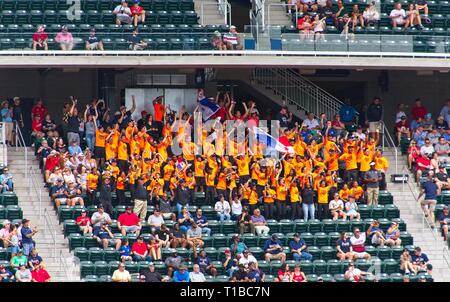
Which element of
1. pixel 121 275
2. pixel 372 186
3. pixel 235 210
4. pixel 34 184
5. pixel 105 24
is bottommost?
pixel 121 275

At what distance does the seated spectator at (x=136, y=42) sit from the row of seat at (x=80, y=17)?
146 cm

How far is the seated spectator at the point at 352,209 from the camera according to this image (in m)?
40.1

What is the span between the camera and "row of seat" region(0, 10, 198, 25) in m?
42.9

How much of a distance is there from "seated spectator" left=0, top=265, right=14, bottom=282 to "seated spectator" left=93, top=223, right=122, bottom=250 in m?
2.55

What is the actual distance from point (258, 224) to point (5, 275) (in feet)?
21.1

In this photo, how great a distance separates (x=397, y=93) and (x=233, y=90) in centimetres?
460

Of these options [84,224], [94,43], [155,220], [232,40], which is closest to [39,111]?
[94,43]

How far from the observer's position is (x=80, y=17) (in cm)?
4341

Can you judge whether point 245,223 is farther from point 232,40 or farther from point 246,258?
point 232,40

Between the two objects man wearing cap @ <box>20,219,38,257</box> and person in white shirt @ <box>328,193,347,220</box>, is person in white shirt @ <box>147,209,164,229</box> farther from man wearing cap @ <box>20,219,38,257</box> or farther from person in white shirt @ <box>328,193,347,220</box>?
person in white shirt @ <box>328,193,347,220</box>
